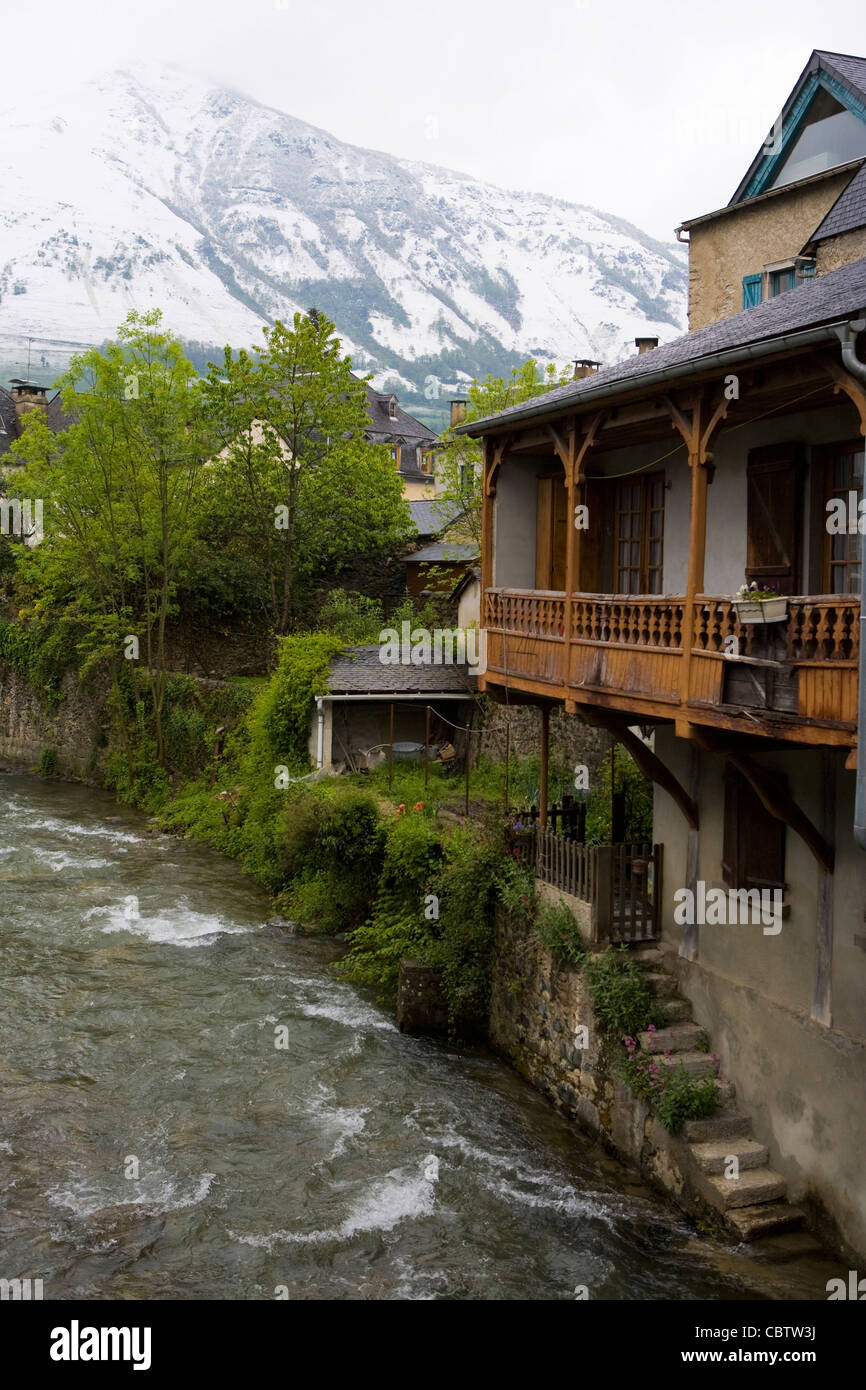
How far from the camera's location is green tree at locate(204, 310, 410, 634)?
32.5 meters

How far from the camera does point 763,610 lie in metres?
9.77

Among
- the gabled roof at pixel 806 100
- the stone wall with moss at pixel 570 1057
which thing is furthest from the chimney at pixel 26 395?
the stone wall with moss at pixel 570 1057

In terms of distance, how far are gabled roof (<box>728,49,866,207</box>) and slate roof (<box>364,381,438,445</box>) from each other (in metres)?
41.9

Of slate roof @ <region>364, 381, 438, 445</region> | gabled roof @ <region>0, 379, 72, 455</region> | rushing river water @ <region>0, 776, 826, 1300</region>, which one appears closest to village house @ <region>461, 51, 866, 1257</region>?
rushing river water @ <region>0, 776, 826, 1300</region>

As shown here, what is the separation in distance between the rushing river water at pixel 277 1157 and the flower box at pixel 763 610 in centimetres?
557

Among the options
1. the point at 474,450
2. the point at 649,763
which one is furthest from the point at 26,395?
the point at 649,763

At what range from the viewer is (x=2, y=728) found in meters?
40.3

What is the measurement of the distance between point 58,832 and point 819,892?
70.0 ft

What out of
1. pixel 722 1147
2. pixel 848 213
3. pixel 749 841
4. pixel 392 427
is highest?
pixel 392 427

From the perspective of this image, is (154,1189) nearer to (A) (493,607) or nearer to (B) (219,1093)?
(B) (219,1093)

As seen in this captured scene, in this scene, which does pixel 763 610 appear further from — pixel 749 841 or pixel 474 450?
pixel 474 450

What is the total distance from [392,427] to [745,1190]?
5846 cm

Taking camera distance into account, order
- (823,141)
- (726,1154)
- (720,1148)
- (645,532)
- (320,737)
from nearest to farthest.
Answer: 1. (726,1154)
2. (720,1148)
3. (645,532)
4. (823,141)
5. (320,737)
